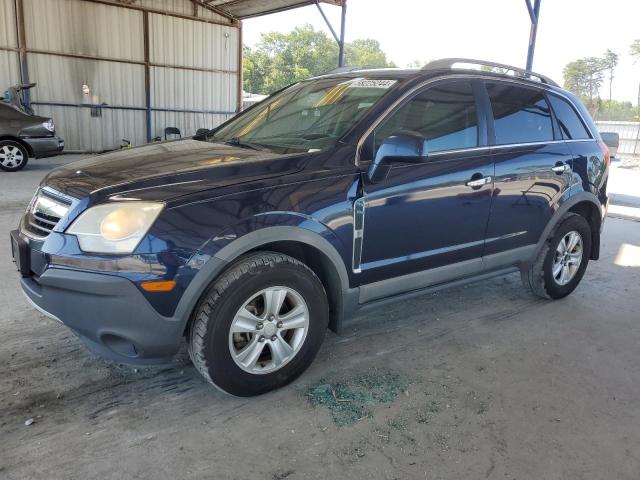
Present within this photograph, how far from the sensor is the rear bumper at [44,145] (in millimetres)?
10641

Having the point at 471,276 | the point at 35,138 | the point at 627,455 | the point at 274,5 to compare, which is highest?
the point at 274,5

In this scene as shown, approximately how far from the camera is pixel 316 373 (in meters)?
3.00

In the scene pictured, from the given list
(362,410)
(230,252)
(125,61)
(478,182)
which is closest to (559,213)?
(478,182)

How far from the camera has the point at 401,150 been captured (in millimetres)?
2752

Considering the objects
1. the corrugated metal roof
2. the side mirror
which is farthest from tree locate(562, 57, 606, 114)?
the side mirror

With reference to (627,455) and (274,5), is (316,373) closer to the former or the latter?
(627,455)

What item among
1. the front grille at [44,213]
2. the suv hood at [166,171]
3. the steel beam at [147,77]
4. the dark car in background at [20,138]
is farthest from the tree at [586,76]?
the front grille at [44,213]

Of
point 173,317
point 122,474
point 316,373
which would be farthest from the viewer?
point 316,373

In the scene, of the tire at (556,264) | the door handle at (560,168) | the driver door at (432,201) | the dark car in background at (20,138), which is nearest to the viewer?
the driver door at (432,201)

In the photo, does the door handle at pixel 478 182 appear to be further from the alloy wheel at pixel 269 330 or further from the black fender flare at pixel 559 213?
the alloy wheel at pixel 269 330

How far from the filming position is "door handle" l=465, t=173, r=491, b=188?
10.9 feet

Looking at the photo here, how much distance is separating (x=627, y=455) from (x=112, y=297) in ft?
8.09

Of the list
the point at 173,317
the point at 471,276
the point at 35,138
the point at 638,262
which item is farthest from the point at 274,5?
the point at 173,317

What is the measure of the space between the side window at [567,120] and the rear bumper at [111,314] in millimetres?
3343
